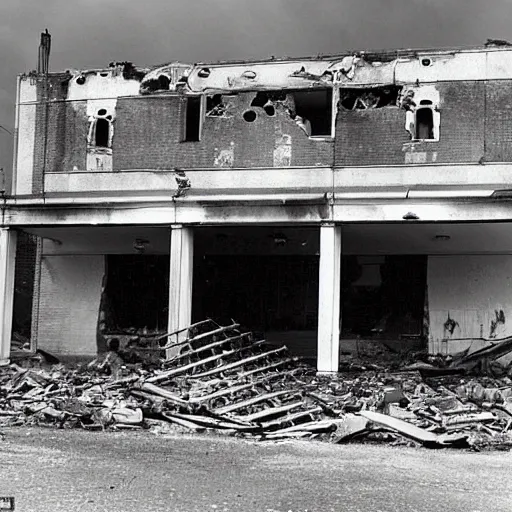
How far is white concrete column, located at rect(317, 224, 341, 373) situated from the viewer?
16.4 meters

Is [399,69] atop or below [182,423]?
atop

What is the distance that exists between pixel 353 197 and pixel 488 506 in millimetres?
9899

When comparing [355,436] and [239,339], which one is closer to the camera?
[355,436]

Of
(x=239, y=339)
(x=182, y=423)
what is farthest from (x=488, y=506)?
(x=239, y=339)

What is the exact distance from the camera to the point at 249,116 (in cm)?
2061

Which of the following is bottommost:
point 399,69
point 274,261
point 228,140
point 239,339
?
point 239,339

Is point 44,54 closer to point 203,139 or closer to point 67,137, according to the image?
point 67,137

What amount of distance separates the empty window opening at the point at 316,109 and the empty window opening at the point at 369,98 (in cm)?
45

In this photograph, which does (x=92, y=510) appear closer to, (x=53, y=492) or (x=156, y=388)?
(x=53, y=492)

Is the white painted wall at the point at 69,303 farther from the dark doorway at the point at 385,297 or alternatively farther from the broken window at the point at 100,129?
the dark doorway at the point at 385,297

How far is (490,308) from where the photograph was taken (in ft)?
65.7

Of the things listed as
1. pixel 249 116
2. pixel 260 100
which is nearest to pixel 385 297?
pixel 249 116

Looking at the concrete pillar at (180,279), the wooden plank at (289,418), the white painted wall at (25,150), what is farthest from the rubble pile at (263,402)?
the white painted wall at (25,150)

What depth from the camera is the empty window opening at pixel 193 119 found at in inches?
824
